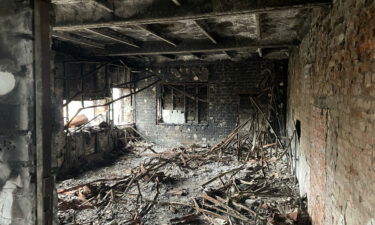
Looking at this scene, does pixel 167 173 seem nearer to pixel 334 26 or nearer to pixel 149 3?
pixel 149 3

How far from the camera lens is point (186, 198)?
5219 millimetres

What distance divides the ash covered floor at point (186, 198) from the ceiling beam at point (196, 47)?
278 centimetres

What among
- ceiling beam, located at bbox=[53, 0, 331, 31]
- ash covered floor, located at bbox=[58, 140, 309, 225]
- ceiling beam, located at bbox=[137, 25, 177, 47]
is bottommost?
ash covered floor, located at bbox=[58, 140, 309, 225]

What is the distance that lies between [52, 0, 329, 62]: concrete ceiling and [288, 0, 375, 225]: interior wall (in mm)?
692

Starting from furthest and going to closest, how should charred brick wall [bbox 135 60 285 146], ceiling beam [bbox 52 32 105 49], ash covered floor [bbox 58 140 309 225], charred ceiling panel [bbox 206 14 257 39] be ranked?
charred brick wall [bbox 135 60 285 146], ceiling beam [bbox 52 32 105 49], charred ceiling panel [bbox 206 14 257 39], ash covered floor [bbox 58 140 309 225]

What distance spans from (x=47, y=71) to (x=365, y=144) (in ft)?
7.41

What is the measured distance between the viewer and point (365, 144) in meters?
1.91

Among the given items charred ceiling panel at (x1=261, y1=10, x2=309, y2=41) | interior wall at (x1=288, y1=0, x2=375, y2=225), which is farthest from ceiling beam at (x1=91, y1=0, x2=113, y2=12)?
interior wall at (x1=288, y1=0, x2=375, y2=225)

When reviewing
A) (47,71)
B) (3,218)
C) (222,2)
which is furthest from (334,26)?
(3,218)

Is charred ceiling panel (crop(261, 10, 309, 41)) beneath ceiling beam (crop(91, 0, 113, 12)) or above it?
above

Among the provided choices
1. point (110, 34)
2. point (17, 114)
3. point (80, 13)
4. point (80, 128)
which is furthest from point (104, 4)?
point (80, 128)

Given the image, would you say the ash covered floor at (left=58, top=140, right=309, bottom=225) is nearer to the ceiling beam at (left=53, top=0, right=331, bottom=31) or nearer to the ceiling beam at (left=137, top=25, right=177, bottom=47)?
the ceiling beam at (left=137, top=25, right=177, bottom=47)

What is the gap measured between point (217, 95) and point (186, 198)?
201 inches

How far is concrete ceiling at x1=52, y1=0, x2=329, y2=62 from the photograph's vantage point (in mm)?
3580
